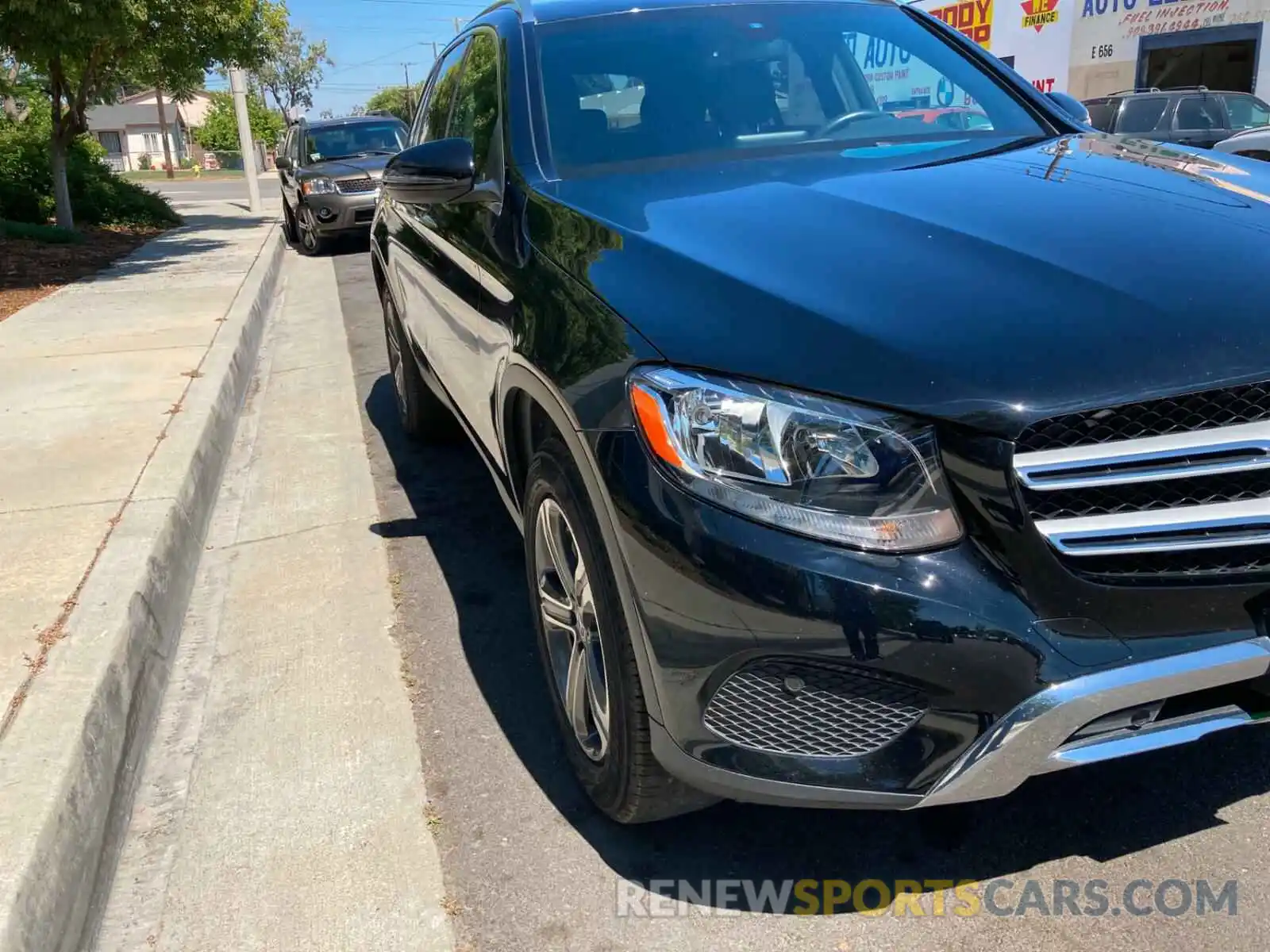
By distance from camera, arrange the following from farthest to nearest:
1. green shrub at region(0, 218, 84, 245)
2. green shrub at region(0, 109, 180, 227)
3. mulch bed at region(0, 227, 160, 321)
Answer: green shrub at region(0, 109, 180, 227)
green shrub at region(0, 218, 84, 245)
mulch bed at region(0, 227, 160, 321)

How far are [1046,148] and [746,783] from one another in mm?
2027

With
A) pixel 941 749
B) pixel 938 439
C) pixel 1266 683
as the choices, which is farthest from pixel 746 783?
pixel 1266 683

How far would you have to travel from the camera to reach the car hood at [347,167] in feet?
45.4

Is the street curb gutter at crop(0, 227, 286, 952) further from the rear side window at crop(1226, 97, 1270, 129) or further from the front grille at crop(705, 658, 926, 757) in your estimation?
the rear side window at crop(1226, 97, 1270, 129)

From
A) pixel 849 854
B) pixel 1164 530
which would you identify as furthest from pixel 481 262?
pixel 1164 530

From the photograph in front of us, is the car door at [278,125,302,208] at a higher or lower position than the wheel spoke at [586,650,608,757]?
higher

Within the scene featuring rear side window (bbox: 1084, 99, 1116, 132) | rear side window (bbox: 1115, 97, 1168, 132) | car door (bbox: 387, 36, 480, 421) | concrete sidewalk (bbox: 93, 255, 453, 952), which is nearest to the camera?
concrete sidewalk (bbox: 93, 255, 453, 952)

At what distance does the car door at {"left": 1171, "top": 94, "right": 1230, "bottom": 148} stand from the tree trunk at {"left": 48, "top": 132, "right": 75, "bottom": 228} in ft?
46.6

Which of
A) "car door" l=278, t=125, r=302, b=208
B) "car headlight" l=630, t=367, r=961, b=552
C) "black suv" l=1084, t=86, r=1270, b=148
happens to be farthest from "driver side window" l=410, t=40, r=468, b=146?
"black suv" l=1084, t=86, r=1270, b=148

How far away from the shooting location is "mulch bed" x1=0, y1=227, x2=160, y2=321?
33.0 ft

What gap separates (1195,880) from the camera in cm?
231

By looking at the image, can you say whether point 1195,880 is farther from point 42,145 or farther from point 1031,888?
point 42,145

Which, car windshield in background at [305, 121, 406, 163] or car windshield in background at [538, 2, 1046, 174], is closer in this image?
car windshield in background at [538, 2, 1046, 174]

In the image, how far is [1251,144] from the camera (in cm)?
1245
